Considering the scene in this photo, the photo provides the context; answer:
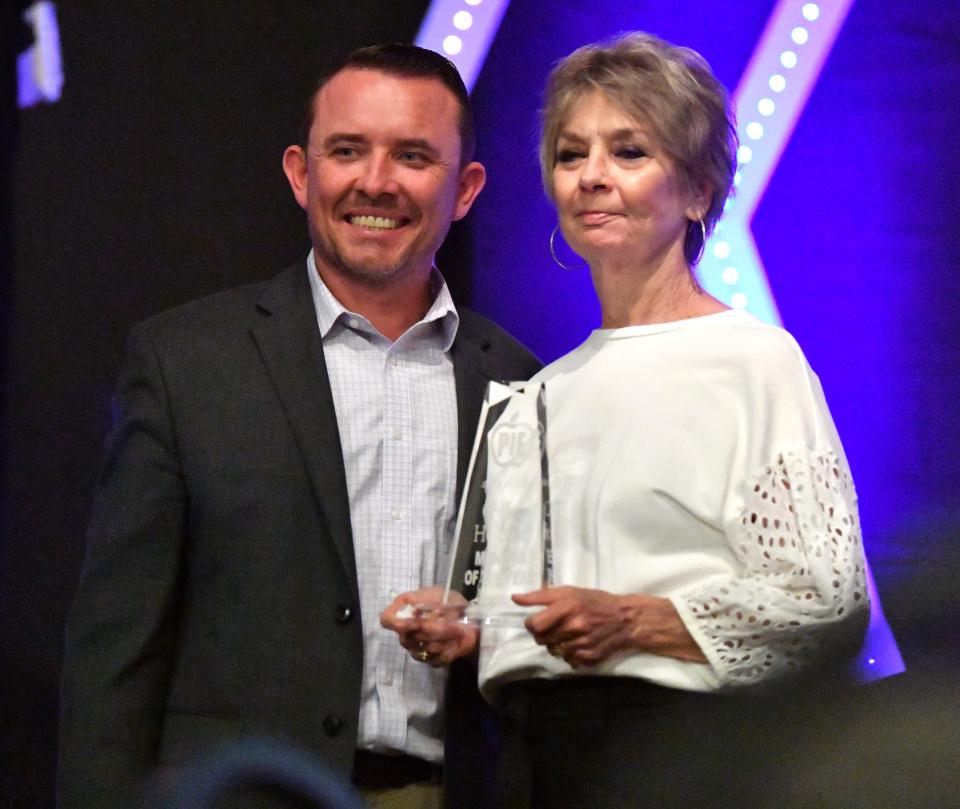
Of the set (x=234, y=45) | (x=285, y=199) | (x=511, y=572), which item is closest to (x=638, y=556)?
(x=511, y=572)

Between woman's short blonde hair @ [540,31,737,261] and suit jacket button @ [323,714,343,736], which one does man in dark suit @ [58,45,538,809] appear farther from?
woman's short blonde hair @ [540,31,737,261]

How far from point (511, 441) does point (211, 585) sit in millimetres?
538

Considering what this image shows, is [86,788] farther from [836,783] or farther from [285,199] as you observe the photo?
[285,199]

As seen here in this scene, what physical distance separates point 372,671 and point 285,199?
1.03 meters

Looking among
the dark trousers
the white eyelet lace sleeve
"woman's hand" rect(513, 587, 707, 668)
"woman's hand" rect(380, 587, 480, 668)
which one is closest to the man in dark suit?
"woman's hand" rect(380, 587, 480, 668)

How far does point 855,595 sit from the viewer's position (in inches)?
66.8

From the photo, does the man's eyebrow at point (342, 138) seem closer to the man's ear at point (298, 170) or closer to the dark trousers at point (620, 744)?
the man's ear at point (298, 170)

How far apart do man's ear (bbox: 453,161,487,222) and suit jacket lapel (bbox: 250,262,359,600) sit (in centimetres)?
32

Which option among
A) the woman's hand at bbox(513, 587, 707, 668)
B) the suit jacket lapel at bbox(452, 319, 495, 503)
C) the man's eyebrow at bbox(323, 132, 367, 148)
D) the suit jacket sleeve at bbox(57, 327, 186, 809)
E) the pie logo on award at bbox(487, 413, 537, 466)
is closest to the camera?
the woman's hand at bbox(513, 587, 707, 668)

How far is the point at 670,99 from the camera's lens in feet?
6.35

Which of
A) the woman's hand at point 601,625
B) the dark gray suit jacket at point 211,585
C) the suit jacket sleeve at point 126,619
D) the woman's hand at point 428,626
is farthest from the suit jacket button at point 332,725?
the woman's hand at point 601,625

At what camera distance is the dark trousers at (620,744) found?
5.57ft

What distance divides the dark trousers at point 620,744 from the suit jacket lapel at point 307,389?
36 centimetres

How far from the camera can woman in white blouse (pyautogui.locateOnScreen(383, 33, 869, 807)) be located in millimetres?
1692
